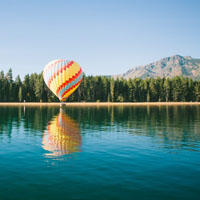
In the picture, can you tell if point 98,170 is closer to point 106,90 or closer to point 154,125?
point 154,125

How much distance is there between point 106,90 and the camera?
15475 cm

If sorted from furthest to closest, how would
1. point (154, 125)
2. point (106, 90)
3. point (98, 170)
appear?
point (106, 90) < point (154, 125) < point (98, 170)

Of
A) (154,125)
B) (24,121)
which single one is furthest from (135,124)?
(24,121)

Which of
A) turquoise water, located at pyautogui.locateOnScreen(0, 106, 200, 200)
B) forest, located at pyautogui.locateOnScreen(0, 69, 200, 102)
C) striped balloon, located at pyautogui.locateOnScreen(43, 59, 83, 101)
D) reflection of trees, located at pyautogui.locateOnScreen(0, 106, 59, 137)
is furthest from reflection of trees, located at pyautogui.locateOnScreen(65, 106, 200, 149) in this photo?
forest, located at pyautogui.locateOnScreen(0, 69, 200, 102)

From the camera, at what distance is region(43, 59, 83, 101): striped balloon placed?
74.1 meters

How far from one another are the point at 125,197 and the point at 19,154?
34.9ft

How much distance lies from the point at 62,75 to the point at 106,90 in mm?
82311

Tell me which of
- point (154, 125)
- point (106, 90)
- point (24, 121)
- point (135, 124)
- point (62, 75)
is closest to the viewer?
point (154, 125)

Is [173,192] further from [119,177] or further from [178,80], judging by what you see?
[178,80]

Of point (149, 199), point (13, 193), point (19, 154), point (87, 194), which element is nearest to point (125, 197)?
point (149, 199)

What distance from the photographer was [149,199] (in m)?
9.88

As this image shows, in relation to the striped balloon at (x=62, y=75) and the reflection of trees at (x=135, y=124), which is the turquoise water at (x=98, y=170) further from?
the striped balloon at (x=62, y=75)

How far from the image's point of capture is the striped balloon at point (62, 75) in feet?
243

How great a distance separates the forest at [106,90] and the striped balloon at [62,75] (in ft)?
210
